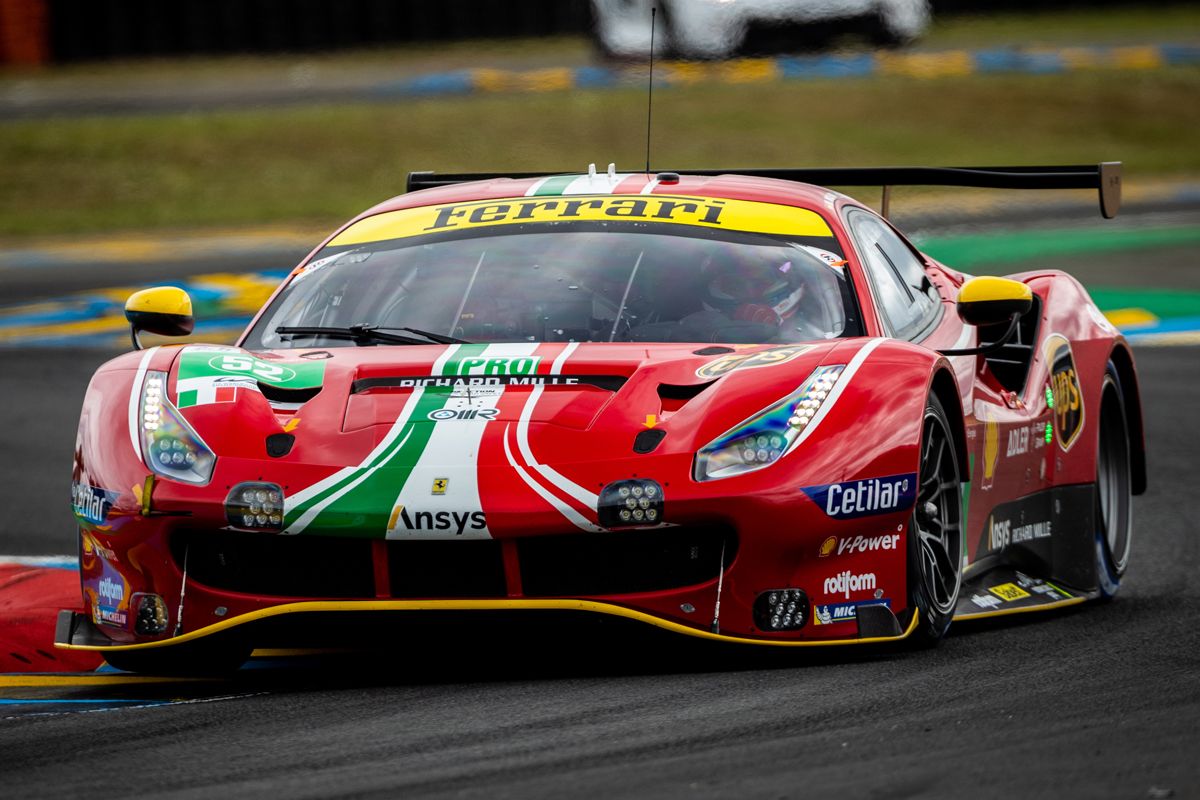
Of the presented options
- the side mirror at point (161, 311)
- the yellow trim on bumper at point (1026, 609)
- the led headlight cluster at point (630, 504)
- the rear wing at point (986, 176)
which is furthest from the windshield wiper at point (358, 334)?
the yellow trim on bumper at point (1026, 609)

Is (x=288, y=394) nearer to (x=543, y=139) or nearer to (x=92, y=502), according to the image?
(x=92, y=502)

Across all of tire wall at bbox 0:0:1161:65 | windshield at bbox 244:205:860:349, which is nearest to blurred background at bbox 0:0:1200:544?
tire wall at bbox 0:0:1161:65

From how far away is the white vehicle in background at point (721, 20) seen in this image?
18.0 m

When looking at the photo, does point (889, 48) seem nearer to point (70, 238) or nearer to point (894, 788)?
point (70, 238)

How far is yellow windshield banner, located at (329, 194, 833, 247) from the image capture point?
5855mm

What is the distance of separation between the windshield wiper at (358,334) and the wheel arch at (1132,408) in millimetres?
2607

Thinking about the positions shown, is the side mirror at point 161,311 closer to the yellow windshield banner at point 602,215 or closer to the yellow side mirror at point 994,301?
the yellow windshield banner at point 602,215

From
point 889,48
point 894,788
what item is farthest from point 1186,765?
point 889,48

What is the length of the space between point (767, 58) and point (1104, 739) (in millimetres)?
19444

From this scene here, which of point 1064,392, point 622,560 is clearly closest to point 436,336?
point 622,560

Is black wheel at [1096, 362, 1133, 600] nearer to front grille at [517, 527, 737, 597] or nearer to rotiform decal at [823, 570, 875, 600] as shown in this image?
rotiform decal at [823, 570, 875, 600]

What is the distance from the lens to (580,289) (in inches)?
218

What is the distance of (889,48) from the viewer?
2648 centimetres

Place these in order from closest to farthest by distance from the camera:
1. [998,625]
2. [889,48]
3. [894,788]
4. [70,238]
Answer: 1. [894,788]
2. [998,625]
3. [70,238]
4. [889,48]
